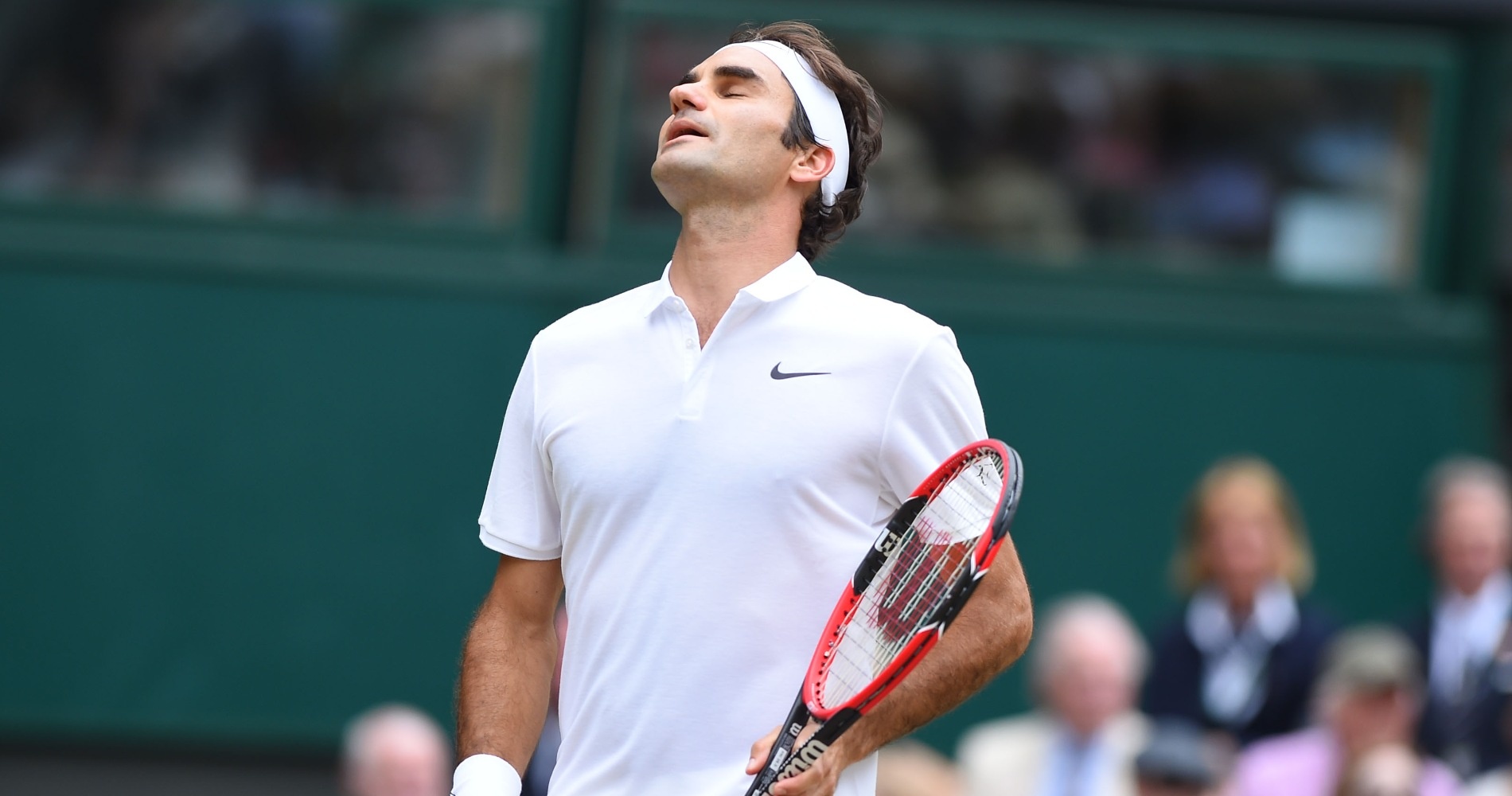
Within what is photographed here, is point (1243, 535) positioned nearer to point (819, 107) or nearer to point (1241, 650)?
point (1241, 650)

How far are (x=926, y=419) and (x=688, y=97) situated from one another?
598mm

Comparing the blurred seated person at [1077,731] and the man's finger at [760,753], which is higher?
the man's finger at [760,753]

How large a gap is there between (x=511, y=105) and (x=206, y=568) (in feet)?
6.23

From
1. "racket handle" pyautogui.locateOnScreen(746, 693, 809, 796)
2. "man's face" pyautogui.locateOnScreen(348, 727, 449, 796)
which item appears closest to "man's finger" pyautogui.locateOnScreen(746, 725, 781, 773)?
"racket handle" pyautogui.locateOnScreen(746, 693, 809, 796)

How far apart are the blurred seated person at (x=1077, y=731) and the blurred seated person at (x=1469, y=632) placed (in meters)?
0.85

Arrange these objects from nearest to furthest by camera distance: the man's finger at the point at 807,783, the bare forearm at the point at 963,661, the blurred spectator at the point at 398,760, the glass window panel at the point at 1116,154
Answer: the man's finger at the point at 807,783 < the bare forearm at the point at 963,661 < the blurred spectator at the point at 398,760 < the glass window panel at the point at 1116,154

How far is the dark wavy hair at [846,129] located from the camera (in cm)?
324

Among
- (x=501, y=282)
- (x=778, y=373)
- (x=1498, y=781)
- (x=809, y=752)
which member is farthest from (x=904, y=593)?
(x=501, y=282)

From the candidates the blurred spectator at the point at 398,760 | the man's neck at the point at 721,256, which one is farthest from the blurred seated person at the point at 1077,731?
the man's neck at the point at 721,256

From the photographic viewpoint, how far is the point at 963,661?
288 centimetres

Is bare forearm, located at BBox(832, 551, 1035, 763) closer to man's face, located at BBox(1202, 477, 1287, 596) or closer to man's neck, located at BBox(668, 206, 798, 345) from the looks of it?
man's neck, located at BBox(668, 206, 798, 345)

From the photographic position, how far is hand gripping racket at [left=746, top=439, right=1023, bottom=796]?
2736 mm

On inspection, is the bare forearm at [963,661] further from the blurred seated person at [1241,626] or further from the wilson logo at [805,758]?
the blurred seated person at [1241,626]

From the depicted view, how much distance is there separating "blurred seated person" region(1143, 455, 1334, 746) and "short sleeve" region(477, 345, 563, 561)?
3.25 meters
